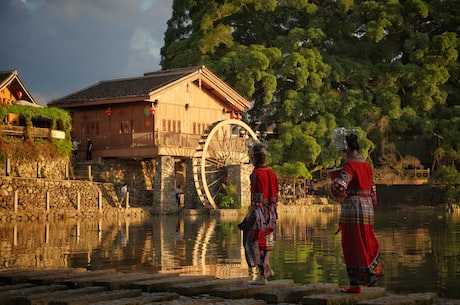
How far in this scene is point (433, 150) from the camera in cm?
4731

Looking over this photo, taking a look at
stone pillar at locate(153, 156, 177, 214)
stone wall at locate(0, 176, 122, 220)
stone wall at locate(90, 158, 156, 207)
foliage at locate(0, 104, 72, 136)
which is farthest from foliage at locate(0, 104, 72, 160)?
stone pillar at locate(153, 156, 177, 214)

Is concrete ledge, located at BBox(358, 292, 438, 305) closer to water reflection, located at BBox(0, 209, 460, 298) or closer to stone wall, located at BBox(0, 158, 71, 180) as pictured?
water reflection, located at BBox(0, 209, 460, 298)

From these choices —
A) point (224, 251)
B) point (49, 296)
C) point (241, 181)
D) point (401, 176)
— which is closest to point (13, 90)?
point (241, 181)

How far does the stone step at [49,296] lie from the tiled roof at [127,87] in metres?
27.8

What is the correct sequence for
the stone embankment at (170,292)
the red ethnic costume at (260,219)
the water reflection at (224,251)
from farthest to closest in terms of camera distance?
the water reflection at (224,251) → the red ethnic costume at (260,219) → the stone embankment at (170,292)

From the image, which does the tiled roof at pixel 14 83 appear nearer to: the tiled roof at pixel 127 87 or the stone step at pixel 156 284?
the tiled roof at pixel 127 87

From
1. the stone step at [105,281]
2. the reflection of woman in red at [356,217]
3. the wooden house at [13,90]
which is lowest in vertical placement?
the stone step at [105,281]

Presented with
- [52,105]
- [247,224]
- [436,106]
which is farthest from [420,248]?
[436,106]

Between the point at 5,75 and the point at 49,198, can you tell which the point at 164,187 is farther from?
the point at 5,75

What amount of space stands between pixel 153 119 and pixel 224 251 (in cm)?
2079

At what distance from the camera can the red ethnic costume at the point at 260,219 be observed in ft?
34.1

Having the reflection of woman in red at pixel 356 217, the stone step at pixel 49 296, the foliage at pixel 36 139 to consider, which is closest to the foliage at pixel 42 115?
the foliage at pixel 36 139

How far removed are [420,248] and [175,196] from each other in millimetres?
20737

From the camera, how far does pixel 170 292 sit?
941 centimetres
